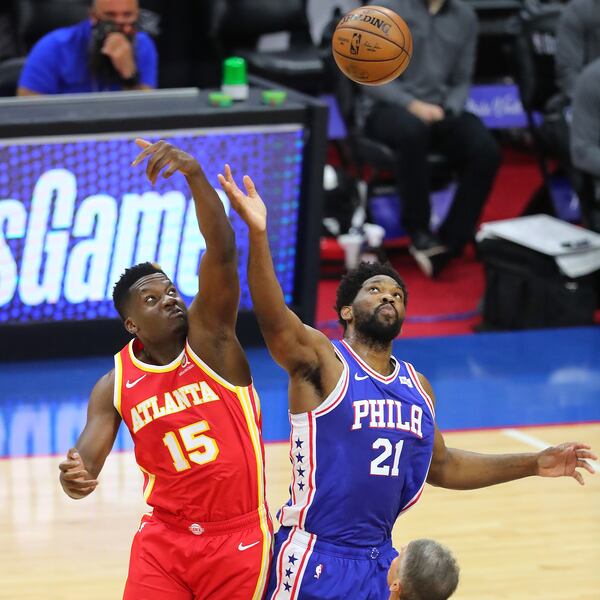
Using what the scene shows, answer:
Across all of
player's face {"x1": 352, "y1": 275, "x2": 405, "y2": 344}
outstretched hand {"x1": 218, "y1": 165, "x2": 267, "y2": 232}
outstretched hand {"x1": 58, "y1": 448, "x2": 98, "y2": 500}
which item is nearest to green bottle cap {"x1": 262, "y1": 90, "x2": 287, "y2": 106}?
player's face {"x1": 352, "y1": 275, "x2": 405, "y2": 344}

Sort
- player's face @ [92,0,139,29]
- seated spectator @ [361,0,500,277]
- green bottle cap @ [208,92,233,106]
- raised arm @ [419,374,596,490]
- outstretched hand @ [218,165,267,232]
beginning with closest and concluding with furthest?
outstretched hand @ [218,165,267,232]
raised arm @ [419,374,596,490]
green bottle cap @ [208,92,233,106]
player's face @ [92,0,139,29]
seated spectator @ [361,0,500,277]

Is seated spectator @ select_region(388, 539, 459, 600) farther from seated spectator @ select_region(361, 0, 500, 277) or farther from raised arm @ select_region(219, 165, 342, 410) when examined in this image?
seated spectator @ select_region(361, 0, 500, 277)

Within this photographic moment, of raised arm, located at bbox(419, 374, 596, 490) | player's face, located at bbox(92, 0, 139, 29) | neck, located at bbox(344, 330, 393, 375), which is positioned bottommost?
raised arm, located at bbox(419, 374, 596, 490)

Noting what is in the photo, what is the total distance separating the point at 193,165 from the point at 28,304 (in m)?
3.92

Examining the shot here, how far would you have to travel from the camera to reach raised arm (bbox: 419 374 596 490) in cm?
454

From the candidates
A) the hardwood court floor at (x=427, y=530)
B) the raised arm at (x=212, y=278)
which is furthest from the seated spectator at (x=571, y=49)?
the raised arm at (x=212, y=278)

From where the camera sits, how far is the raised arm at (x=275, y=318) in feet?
13.5

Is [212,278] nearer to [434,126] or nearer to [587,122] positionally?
[587,122]

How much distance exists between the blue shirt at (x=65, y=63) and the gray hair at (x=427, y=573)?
566cm

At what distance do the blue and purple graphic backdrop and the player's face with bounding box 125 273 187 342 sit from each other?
11.1 feet

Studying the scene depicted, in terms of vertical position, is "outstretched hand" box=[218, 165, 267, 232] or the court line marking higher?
"outstretched hand" box=[218, 165, 267, 232]

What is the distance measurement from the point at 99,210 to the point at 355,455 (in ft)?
13.3

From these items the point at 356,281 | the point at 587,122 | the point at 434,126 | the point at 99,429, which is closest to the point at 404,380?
the point at 356,281

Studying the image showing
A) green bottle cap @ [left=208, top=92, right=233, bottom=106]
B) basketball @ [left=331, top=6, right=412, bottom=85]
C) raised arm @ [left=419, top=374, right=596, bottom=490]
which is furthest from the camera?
green bottle cap @ [left=208, top=92, right=233, bottom=106]
